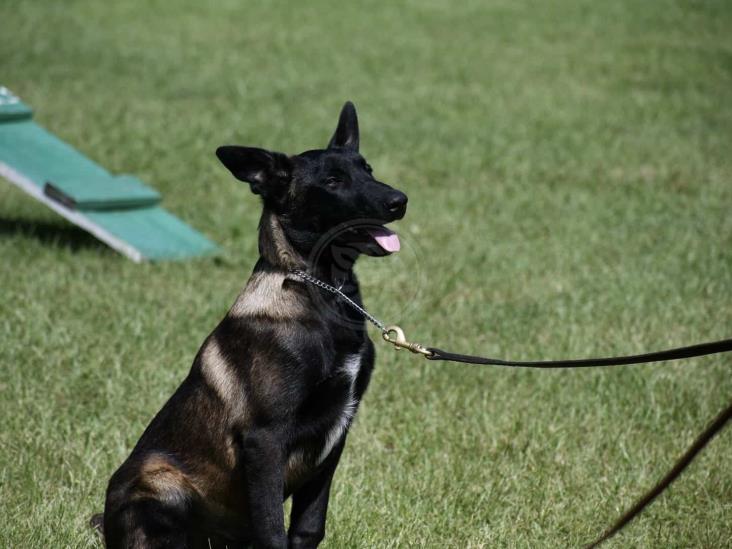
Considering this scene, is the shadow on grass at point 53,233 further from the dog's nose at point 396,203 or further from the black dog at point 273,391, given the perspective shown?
the dog's nose at point 396,203

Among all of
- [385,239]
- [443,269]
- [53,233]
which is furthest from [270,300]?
[53,233]

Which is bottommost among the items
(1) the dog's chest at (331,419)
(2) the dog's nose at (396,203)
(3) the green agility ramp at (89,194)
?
(3) the green agility ramp at (89,194)

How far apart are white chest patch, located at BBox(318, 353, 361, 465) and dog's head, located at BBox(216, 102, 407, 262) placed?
1.13 ft

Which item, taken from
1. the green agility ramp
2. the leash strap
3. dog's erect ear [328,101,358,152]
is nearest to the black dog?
dog's erect ear [328,101,358,152]

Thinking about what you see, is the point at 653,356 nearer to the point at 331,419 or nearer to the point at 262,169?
the point at 331,419

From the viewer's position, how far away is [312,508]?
Answer: 10.2 feet

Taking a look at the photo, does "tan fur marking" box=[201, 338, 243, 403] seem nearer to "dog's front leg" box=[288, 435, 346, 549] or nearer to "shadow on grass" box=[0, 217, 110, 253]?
"dog's front leg" box=[288, 435, 346, 549]

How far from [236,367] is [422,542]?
1.09 meters

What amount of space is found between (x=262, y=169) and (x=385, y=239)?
0.44 m

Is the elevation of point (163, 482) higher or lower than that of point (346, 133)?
lower

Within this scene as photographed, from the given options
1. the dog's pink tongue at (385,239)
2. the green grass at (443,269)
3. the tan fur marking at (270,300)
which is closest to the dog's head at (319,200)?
the dog's pink tongue at (385,239)

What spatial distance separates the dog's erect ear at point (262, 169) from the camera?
3.02 metres

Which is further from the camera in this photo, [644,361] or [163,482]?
[163,482]

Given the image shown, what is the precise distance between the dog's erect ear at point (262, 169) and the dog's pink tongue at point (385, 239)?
326mm
